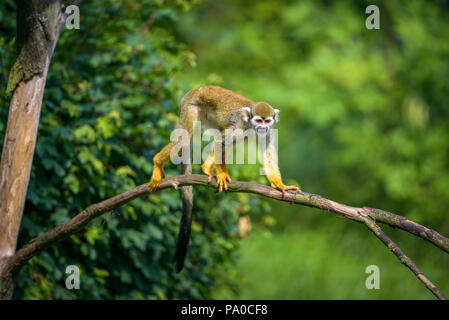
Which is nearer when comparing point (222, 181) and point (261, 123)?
point (222, 181)

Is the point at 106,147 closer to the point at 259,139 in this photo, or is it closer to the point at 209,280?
the point at 259,139

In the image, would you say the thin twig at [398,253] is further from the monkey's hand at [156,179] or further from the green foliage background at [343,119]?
the green foliage background at [343,119]

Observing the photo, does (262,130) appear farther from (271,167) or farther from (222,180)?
(222,180)

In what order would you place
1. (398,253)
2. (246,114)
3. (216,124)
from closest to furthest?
(398,253)
(246,114)
(216,124)

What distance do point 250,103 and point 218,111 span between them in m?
0.26

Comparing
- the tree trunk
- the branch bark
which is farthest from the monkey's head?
the tree trunk

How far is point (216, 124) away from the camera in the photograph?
4070 millimetres

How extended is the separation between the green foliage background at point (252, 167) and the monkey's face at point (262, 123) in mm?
1128

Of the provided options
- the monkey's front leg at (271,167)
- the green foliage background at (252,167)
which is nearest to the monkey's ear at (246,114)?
the monkey's front leg at (271,167)

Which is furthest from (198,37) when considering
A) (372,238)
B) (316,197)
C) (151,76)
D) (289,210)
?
(316,197)

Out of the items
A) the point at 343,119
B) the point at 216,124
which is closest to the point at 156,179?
the point at 216,124

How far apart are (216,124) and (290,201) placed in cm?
121

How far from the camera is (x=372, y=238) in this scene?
8430 millimetres

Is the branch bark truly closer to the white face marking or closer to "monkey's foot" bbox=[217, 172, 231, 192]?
"monkey's foot" bbox=[217, 172, 231, 192]
